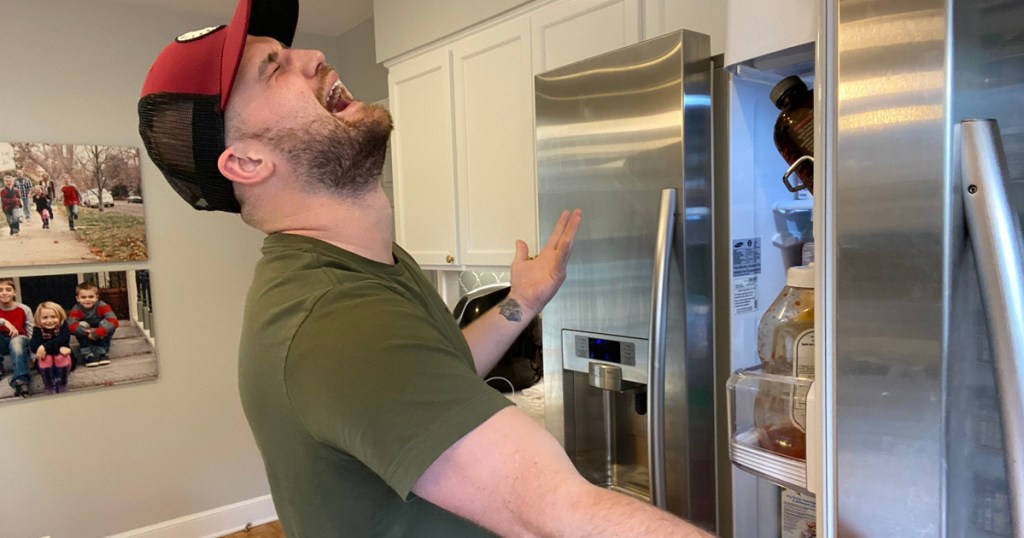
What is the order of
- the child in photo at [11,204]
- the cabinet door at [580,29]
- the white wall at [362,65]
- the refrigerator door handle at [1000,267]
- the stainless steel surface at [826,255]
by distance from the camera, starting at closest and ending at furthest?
the refrigerator door handle at [1000,267], the stainless steel surface at [826,255], the cabinet door at [580,29], the child in photo at [11,204], the white wall at [362,65]

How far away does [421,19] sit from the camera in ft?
7.93

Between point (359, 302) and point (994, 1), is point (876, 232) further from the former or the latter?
point (359, 302)

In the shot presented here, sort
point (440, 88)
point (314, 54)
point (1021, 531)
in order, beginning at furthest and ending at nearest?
point (440, 88), point (314, 54), point (1021, 531)

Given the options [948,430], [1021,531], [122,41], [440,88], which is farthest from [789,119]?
[122,41]

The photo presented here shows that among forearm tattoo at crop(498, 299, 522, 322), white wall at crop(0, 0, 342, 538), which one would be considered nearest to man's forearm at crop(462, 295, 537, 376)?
forearm tattoo at crop(498, 299, 522, 322)

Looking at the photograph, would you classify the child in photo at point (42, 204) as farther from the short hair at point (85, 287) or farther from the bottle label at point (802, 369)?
the bottle label at point (802, 369)

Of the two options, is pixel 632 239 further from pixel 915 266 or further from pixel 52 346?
pixel 52 346

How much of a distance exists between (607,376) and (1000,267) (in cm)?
89

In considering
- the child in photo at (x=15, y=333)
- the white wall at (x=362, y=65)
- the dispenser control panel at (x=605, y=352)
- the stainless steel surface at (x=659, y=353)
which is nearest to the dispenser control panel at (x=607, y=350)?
the dispenser control panel at (x=605, y=352)

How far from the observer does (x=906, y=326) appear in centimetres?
63

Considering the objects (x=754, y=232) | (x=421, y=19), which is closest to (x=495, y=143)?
(x=421, y=19)

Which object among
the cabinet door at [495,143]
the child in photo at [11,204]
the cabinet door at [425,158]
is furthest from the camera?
the child in photo at [11,204]

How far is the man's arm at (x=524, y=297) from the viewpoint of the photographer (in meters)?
1.34

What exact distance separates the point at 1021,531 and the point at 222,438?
141 inches
